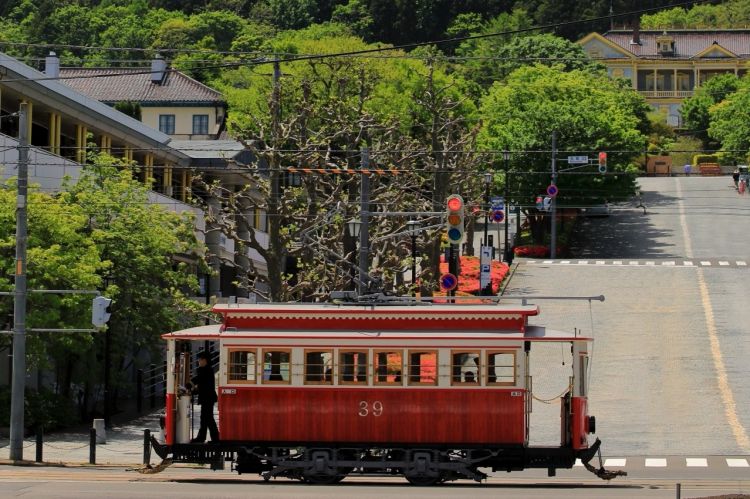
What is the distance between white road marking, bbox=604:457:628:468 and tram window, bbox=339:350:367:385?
9.69 m

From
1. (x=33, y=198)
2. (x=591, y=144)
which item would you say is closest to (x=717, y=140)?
(x=591, y=144)

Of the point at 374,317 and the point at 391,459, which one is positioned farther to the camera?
the point at 391,459

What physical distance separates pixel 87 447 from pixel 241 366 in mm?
11913

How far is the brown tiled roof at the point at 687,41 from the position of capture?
620ft

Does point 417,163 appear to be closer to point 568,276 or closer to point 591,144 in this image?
point 568,276

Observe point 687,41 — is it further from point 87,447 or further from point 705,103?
point 87,447

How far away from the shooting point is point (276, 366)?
31141mm

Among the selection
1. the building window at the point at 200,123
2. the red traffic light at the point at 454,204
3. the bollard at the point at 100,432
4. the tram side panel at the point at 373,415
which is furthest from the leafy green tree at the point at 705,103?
the tram side panel at the point at 373,415

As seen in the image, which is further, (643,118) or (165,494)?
(643,118)

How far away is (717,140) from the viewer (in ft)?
522

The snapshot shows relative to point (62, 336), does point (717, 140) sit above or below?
above

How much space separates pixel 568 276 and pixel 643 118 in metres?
76.7

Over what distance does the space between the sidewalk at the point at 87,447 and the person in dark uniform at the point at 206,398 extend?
242 inches

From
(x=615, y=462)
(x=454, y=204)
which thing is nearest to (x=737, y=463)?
(x=615, y=462)
